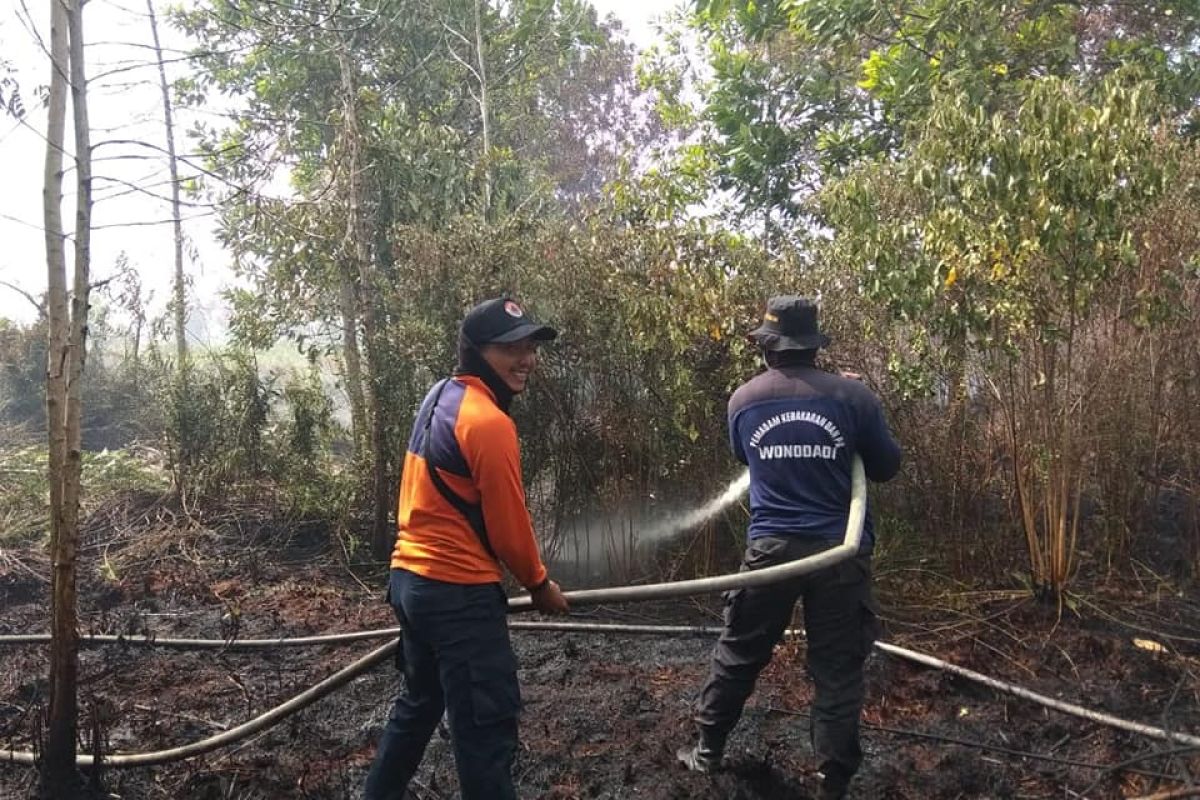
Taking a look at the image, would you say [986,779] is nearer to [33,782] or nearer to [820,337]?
[820,337]

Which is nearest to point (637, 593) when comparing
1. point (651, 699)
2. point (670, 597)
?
point (670, 597)

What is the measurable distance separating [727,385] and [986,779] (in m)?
2.64

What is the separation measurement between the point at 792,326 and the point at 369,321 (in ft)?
14.3

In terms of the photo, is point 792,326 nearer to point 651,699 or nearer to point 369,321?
point 651,699

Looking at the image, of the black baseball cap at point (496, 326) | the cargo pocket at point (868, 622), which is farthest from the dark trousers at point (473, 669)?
the cargo pocket at point (868, 622)

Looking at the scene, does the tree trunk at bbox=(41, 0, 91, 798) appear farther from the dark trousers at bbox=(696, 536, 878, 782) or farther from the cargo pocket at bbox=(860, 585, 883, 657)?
the cargo pocket at bbox=(860, 585, 883, 657)

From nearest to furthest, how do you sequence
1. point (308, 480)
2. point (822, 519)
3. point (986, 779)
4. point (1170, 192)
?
point (822, 519) → point (986, 779) → point (1170, 192) → point (308, 480)

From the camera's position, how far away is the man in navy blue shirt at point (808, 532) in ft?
9.73

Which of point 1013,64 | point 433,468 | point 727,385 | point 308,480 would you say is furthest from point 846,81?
point 433,468

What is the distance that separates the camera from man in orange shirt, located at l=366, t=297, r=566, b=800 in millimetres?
2506

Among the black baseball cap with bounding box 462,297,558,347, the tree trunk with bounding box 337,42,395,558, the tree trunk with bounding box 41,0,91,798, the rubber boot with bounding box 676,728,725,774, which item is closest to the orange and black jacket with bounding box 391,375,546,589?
the black baseball cap with bounding box 462,297,558,347

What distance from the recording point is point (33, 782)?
3.31 meters

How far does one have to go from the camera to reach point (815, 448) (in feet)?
10.1

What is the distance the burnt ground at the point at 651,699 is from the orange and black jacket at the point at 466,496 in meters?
1.21
